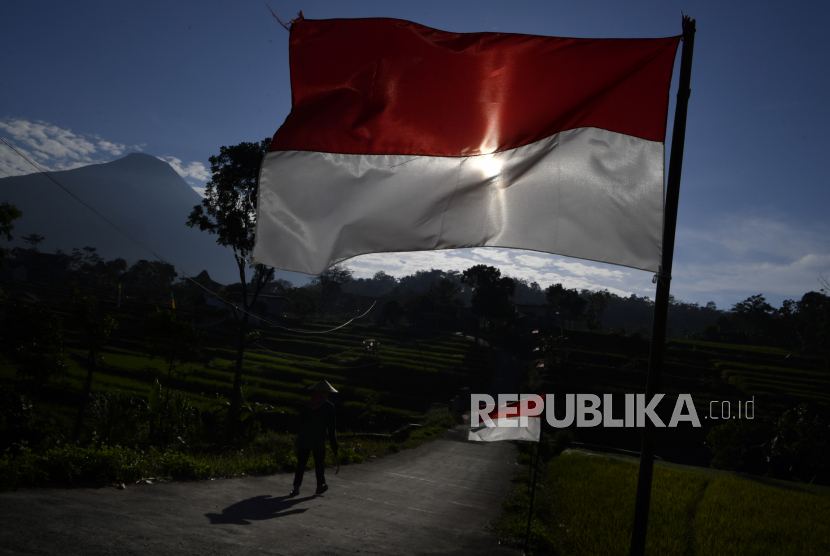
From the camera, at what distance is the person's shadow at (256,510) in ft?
16.3

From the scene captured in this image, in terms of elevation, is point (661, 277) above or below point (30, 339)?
above

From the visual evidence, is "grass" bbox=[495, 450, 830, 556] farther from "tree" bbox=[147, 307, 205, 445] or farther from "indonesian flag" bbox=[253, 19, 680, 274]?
"tree" bbox=[147, 307, 205, 445]

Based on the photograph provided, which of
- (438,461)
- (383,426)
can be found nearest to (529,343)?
(383,426)

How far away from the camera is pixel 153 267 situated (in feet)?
282

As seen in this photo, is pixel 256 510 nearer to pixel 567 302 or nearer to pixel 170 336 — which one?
pixel 170 336

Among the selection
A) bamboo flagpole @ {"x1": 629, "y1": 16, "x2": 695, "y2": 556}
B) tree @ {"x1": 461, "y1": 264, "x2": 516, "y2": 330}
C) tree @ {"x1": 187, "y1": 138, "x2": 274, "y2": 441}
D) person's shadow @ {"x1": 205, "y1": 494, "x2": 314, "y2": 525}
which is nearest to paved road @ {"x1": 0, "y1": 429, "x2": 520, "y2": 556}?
person's shadow @ {"x1": 205, "y1": 494, "x2": 314, "y2": 525}

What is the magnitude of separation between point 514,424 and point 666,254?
2.50 m

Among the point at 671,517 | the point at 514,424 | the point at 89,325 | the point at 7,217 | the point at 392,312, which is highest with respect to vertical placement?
the point at 7,217

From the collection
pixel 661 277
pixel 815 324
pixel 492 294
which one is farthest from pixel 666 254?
pixel 815 324

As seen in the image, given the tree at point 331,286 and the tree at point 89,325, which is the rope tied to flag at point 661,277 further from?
the tree at point 331,286

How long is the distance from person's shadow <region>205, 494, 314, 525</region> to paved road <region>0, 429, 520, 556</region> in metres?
0.01

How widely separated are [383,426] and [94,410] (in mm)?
14741

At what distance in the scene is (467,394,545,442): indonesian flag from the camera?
469 cm

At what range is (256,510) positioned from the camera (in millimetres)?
5477
